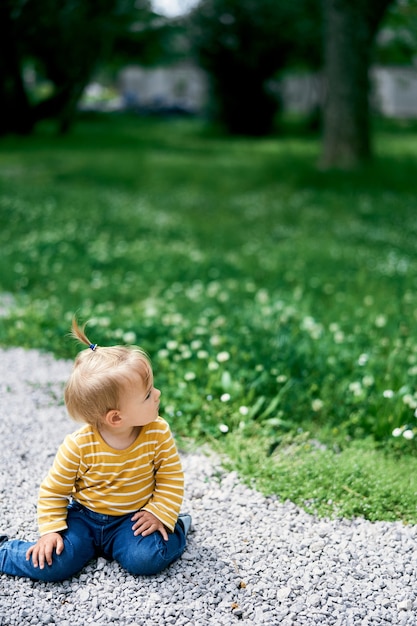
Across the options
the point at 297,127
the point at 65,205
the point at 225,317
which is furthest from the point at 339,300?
the point at 297,127

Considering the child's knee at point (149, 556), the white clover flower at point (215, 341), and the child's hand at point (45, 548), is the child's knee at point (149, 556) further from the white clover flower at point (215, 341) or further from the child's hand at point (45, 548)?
the white clover flower at point (215, 341)

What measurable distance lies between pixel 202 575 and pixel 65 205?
9834 millimetres

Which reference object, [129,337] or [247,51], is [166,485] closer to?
[129,337]

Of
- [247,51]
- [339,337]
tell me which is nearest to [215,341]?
[339,337]

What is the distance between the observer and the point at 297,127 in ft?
106

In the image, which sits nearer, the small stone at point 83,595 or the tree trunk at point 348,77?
the small stone at point 83,595

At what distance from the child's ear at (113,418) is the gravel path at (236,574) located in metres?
0.67

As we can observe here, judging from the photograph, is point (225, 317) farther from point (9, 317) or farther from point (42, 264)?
point (42, 264)

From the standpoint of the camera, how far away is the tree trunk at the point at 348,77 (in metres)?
14.8

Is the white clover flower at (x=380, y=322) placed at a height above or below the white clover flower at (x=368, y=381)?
below

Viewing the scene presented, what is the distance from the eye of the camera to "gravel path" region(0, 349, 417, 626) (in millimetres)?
2947

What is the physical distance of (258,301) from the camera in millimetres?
7023

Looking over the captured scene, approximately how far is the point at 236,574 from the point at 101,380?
108 centimetres

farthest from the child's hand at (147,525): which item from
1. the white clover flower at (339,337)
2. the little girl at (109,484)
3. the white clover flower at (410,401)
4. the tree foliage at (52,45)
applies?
the tree foliage at (52,45)
